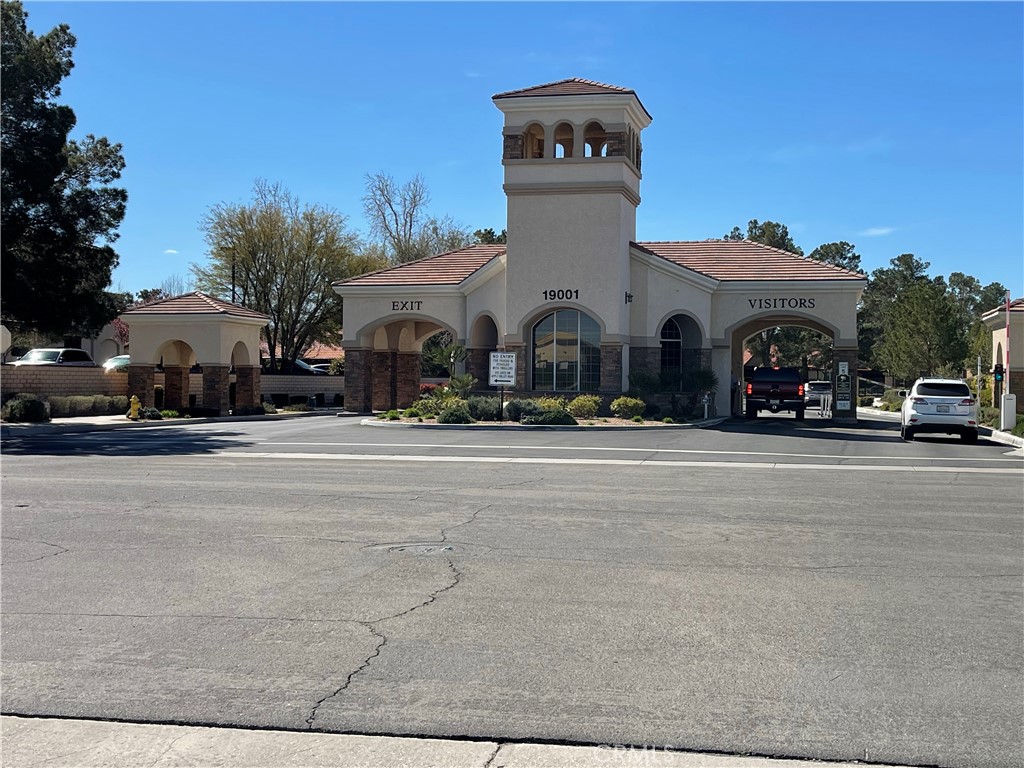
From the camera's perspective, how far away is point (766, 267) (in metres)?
39.8

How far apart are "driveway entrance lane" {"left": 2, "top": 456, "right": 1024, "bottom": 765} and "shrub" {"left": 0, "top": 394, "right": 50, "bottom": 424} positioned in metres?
20.7

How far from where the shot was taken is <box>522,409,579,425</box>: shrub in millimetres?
30969

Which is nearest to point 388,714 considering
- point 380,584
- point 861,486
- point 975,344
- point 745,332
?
point 380,584

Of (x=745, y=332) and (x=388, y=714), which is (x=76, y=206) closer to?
(x=745, y=332)

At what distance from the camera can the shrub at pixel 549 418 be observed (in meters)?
31.0

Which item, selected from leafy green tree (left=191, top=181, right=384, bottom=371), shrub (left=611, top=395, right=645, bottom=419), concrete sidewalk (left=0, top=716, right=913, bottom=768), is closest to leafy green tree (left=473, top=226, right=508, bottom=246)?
leafy green tree (left=191, top=181, right=384, bottom=371)

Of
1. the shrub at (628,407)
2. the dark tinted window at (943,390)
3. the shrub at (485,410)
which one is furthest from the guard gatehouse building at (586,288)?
the dark tinted window at (943,390)

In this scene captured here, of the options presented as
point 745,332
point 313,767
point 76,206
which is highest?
point 76,206

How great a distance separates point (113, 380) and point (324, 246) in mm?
16367

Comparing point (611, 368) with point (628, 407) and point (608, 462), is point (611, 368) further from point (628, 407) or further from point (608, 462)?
point (608, 462)

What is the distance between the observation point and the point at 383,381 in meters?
44.0

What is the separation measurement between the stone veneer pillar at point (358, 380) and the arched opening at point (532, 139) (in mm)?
10441

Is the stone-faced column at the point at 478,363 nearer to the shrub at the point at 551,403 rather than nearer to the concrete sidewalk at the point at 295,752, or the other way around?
the shrub at the point at 551,403

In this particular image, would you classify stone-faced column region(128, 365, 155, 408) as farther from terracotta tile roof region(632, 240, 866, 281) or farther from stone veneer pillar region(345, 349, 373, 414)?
terracotta tile roof region(632, 240, 866, 281)
